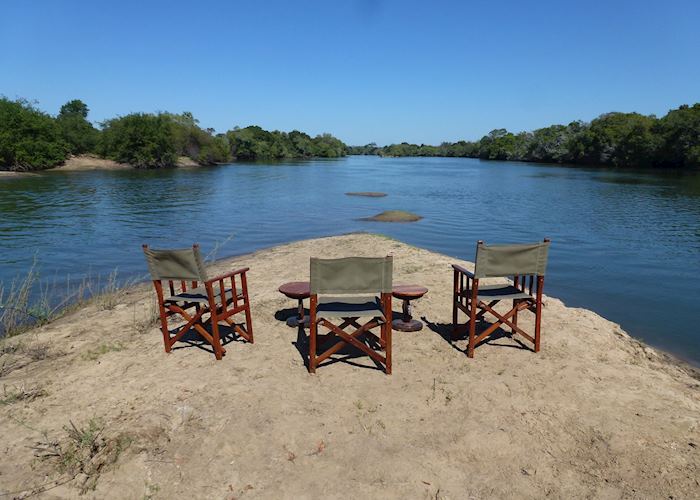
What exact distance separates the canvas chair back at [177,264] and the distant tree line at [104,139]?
6306 cm

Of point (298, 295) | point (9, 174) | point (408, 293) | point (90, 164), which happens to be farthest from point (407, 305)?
point (90, 164)

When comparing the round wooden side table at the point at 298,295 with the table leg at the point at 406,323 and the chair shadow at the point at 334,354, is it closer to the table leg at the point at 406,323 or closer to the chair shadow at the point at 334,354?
the chair shadow at the point at 334,354

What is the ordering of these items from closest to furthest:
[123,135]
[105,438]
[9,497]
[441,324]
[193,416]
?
[9,497]
[105,438]
[193,416]
[441,324]
[123,135]

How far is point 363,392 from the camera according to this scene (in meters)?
4.98

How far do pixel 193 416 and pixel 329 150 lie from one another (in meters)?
171

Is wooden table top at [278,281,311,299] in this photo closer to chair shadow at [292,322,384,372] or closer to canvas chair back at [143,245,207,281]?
chair shadow at [292,322,384,372]

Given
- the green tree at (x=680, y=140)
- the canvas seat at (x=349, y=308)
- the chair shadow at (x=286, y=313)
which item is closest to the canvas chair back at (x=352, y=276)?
the canvas seat at (x=349, y=308)

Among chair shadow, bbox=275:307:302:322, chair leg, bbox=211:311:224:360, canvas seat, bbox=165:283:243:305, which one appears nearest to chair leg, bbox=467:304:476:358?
chair shadow, bbox=275:307:302:322

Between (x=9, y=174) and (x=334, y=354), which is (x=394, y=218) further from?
(x=9, y=174)

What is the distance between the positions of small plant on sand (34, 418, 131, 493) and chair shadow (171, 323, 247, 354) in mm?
2020

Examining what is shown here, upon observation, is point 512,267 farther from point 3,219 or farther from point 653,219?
point 3,219

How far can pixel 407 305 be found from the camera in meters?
6.82

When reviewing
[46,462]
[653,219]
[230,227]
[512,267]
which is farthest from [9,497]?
[653,219]

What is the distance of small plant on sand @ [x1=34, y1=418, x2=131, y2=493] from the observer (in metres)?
3.66
